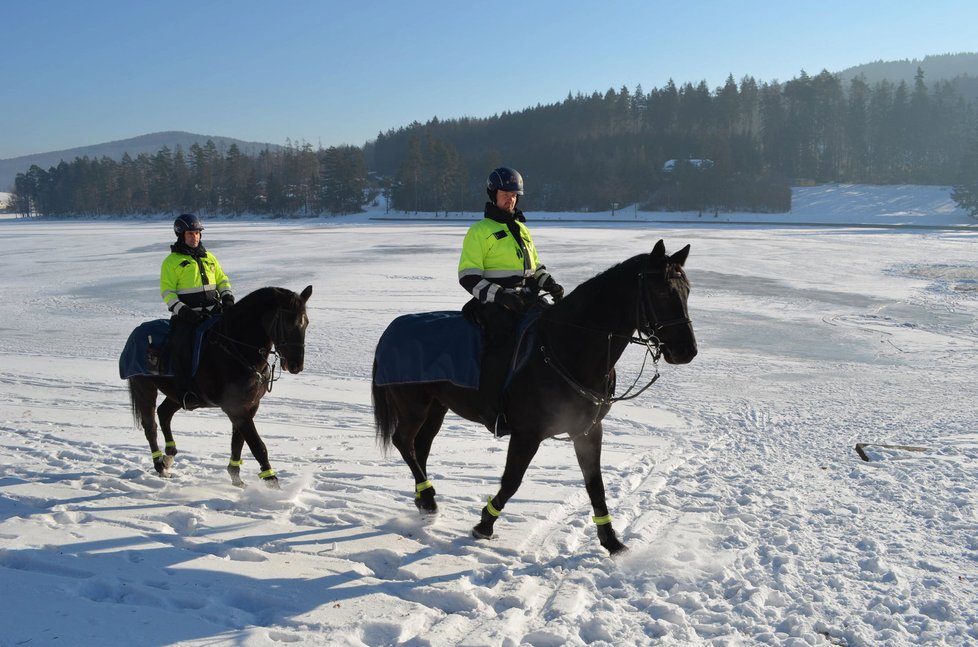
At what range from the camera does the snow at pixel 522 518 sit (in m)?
4.21

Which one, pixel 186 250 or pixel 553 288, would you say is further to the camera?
pixel 186 250

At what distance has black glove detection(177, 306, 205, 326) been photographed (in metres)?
6.93

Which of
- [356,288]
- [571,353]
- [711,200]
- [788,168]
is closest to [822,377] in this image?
[571,353]

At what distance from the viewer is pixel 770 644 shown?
4066 millimetres

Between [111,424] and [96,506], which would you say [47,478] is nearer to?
[96,506]

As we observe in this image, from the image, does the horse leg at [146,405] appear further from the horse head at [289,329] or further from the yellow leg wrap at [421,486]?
the yellow leg wrap at [421,486]

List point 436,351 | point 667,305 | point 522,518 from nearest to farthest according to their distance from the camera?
point 667,305 < point 436,351 < point 522,518

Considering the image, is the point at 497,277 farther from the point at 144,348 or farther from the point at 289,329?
the point at 144,348

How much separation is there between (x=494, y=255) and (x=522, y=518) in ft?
7.31

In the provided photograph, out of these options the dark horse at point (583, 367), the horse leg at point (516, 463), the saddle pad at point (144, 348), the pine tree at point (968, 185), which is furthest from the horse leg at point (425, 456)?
the pine tree at point (968, 185)

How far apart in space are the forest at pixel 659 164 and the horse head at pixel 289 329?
7852cm

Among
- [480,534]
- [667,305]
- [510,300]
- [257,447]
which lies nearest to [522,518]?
[480,534]

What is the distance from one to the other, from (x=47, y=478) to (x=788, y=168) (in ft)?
335

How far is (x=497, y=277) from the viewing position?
5508 millimetres
